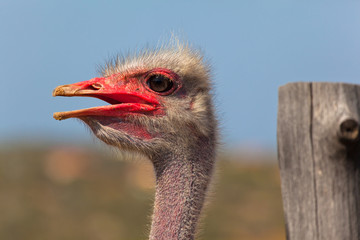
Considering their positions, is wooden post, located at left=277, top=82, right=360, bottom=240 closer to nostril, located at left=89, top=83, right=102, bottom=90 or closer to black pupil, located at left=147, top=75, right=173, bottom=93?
black pupil, located at left=147, top=75, right=173, bottom=93

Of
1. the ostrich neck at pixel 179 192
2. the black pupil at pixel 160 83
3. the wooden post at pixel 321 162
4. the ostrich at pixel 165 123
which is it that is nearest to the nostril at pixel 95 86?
the ostrich at pixel 165 123

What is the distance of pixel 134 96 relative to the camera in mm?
4160

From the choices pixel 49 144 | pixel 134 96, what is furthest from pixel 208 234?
pixel 134 96

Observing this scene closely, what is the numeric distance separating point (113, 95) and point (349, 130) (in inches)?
71.4

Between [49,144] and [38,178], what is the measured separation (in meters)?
2.80

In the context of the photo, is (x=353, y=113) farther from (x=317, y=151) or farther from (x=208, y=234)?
(x=208, y=234)

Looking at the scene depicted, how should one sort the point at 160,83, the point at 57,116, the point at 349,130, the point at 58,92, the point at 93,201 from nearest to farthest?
1. the point at 349,130
2. the point at 57,116
3. the point at 58,92
4. the point at 160,83
5. the point at 93,201

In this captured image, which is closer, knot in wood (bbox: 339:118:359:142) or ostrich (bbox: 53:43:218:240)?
knot in wood (bbox: 339:118:359:142)

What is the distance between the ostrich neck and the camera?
3.80 metres

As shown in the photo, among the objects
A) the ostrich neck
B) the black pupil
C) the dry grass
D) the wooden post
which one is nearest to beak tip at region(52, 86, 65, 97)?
the black pupil

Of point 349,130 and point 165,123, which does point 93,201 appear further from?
point 349,130

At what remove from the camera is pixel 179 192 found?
3924 millimetres

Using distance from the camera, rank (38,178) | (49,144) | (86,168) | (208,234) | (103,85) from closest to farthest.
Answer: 1. (103,85)
2. (208,234)
3. (38,178)
4. (86,168)
5. (49,144)

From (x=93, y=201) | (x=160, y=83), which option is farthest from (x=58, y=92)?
(x=93, y=201)
